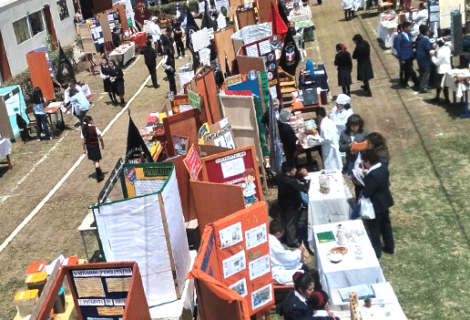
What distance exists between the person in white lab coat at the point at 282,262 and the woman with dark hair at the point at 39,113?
10.7 metres

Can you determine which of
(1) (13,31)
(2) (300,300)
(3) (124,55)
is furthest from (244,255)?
(1) (13,31)

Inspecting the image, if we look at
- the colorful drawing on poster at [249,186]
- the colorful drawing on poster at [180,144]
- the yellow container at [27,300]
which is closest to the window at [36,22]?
the colorful drawing on poster at [180,144]

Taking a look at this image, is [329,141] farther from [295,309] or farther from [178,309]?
[295,309]

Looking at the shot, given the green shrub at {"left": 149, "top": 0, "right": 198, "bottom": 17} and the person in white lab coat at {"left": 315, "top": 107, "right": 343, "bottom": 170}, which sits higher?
the green shrub at {"left": 149, "top": 0, "right": 198, "bottom": 17}

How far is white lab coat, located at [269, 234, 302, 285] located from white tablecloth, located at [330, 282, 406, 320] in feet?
3.75

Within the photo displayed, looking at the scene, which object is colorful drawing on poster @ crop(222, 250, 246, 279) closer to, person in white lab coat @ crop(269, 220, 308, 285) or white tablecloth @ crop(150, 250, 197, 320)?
person in white lab coat @ crop(269, 220, 308, 285)

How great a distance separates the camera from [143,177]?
9211mm

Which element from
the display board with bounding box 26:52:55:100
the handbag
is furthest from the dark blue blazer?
the display board with bounding box 26:52:55:100

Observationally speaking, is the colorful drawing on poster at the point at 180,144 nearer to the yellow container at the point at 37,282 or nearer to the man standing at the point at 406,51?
the yellow container at the point at 37,282

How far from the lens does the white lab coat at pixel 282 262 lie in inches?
342

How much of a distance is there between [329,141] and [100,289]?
19.8ft

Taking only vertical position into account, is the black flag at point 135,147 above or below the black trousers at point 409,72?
above

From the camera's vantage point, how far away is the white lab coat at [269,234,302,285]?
868 cm

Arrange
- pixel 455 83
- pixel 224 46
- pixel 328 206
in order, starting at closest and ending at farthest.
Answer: pixel 328 206
pixel 455 83
pixel 224 46
